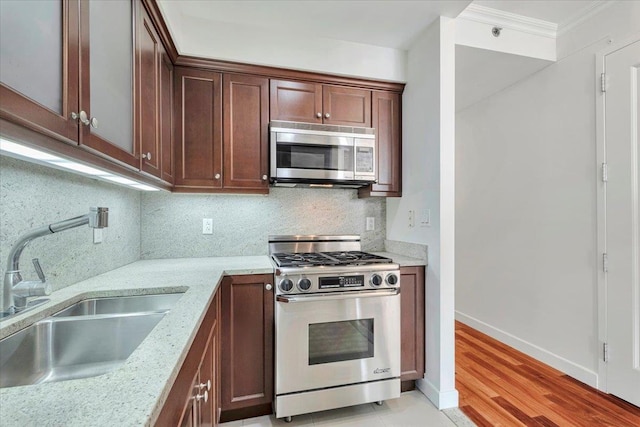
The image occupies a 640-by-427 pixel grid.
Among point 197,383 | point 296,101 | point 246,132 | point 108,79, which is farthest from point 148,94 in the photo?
point 197,383

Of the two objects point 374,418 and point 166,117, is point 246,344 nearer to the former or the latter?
point 374,418

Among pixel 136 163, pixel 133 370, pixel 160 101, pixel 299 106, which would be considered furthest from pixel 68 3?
pixel 299 106

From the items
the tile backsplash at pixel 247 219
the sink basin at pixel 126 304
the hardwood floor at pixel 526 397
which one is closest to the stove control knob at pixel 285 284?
the sink basin at pixel 126 304

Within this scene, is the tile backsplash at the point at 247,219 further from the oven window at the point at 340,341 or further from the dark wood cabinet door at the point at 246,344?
the oven window at the point at 340,341

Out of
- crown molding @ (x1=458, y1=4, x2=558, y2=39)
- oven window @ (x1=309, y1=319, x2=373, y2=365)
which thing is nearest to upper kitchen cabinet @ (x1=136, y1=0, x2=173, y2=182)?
oven window @ (x1=309, y1=319, x2=373, y2=365)

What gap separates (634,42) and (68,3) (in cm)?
295

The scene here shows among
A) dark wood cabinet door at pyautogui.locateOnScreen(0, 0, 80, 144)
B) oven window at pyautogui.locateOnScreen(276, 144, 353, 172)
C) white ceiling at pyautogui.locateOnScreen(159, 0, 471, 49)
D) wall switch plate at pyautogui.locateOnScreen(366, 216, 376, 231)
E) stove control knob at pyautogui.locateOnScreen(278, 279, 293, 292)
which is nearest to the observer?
dark wood cabinet door at pyautogui.locateOnScreen(0, 0, 80, 144)

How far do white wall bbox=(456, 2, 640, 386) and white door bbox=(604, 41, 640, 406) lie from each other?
0.11 m

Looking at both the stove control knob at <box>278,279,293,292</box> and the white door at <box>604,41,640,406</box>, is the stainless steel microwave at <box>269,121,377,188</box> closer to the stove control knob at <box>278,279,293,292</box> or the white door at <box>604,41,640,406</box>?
the stove control knob at <box>278,279,293,292</box>

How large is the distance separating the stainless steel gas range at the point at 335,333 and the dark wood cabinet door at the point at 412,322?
0.46 ft

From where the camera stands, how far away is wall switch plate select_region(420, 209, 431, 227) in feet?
6.65

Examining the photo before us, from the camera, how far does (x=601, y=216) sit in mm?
2057

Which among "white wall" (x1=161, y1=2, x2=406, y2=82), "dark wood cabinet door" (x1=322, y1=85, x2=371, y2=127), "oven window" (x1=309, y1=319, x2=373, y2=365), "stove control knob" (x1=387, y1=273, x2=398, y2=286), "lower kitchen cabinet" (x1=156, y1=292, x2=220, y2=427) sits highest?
"white wall" (x1=161, y1=2, x2=406, y2=82)

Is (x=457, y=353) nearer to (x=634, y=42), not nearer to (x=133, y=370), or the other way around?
(x=634, y=42)
